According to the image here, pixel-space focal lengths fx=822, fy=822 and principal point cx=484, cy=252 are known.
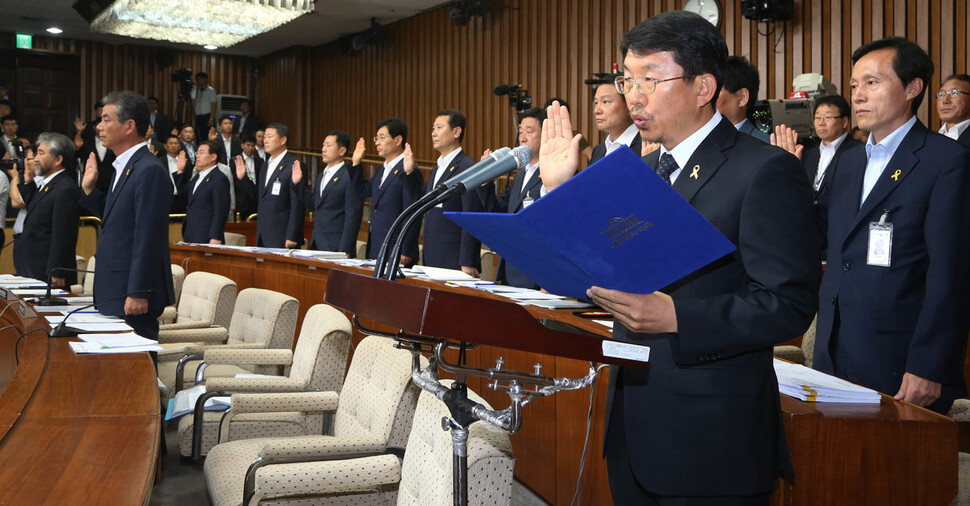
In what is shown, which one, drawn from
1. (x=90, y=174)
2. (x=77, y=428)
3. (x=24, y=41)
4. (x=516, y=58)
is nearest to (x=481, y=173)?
(x=77, y=428)

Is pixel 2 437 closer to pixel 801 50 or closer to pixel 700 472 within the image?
pixel 700 472

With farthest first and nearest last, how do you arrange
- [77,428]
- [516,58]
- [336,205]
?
1. [516,58]
2. [336,205]
3. [77,428]

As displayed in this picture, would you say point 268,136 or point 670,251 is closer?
point 670,251

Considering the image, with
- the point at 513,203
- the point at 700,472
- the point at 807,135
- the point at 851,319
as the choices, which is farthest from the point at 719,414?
the point at 807,135

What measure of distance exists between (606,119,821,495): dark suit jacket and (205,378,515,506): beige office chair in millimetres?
295

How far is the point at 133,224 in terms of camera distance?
3.46 m

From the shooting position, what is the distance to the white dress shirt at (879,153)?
2.22 m

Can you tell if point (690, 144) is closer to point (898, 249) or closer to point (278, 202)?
point (898, 249)

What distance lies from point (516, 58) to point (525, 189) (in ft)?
19.1

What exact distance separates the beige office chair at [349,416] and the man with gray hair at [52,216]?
Answer: 2.52 m

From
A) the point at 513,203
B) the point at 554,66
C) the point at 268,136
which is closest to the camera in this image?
the point at 513,203

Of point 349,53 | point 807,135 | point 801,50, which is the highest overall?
point 349,53

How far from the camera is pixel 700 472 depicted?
1.28 meters

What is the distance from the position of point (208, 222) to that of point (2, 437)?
634 cm
